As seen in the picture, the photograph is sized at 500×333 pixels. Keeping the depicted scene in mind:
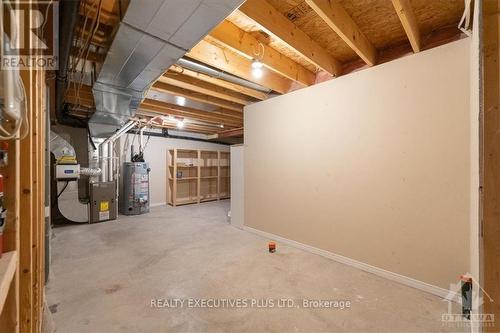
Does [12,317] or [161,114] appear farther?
[161,114]

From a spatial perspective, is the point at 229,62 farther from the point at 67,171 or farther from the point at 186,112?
the point at 67,171

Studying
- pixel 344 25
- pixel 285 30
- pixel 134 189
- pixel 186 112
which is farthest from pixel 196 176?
pixel 344 25

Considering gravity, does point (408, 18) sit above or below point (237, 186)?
above

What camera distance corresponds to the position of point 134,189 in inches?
195

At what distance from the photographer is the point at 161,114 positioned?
4.62 m

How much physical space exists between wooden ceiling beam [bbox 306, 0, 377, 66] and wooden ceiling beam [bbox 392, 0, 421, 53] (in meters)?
0.37

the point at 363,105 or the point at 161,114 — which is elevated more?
the point at 161,114

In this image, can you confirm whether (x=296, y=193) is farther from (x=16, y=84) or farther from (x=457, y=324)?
(x=16, y=84)

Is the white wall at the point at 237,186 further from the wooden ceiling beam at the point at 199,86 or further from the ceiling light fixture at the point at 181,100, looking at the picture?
the ceiling light fixture at the point at 181,100

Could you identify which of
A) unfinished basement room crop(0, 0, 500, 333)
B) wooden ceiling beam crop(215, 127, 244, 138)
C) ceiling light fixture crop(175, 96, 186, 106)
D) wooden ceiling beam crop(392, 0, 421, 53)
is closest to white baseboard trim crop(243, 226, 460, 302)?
unfinished basement room crop(0, 0, 500, 333)

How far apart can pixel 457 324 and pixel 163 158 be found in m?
6.16

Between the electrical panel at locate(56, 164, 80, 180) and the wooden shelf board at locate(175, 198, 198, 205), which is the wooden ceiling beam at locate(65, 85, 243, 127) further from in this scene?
the wooden shelf board at locate(175, 198, 198, 205)

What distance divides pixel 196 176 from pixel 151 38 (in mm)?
5533

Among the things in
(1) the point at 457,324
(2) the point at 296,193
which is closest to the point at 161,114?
(2) the point at 296,193
